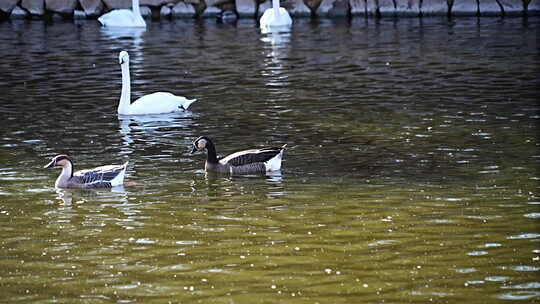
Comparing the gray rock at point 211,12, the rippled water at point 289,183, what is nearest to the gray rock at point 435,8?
the gray rock at point 211,12

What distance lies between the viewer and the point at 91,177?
1113 centimetres

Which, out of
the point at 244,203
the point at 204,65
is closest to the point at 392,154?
the point at 244,203

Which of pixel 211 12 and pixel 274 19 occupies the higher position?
pixel 211 12

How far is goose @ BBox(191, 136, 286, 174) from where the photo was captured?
11648 mm

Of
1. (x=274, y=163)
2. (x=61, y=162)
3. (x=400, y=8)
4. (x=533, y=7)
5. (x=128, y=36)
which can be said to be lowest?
(x=274, y=163)

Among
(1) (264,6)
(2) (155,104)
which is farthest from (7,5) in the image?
(2) (155,104)

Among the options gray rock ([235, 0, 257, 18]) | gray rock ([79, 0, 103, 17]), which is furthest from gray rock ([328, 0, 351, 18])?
gray rock ([79, 0, 103, 17])

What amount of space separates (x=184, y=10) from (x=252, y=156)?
18944 millimetres

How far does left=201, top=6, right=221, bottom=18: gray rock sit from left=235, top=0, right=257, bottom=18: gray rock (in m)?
0.48

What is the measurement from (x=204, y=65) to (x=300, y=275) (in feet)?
42.9

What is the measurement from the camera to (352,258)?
8.39m

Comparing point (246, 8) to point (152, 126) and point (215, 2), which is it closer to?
point (215, 2)

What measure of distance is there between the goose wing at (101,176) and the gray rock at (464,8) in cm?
1854

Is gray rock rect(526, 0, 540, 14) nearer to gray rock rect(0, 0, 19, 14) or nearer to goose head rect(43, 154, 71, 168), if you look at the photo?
gray rock rect(0, 0, 19, 14)
